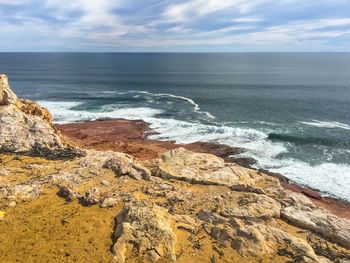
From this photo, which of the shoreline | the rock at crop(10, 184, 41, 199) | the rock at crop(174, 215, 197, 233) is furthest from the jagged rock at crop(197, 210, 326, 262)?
the shoreline

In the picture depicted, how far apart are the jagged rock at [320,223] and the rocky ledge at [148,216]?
5 centimetres

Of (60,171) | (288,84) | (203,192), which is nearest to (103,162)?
(60,171)

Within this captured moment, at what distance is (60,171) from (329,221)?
16.7m

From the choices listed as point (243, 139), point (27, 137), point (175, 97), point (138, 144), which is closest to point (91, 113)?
point (138, 144)

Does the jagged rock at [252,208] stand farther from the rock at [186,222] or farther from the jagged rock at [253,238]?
the rock at [186,222]

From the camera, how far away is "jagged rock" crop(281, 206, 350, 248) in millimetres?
17031

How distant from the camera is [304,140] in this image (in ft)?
176

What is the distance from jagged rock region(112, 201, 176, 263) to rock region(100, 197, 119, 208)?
44.9 inches

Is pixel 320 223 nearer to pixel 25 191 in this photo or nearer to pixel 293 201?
pixel 293 201

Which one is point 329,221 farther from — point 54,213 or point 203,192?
point 54,213

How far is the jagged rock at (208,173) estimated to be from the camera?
73.6 feet

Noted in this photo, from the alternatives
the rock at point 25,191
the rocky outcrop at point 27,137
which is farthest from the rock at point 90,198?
the rocky outcrop at point 27,137

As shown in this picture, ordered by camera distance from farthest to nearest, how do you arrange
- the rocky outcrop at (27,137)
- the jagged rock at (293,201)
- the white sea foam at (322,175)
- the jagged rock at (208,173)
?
the white sea foam at (322,175) < the rocky outcrop at (27,137) < the jagged rock at (208,173) < the jagged rock at (293,201)

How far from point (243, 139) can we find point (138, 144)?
1745cm
